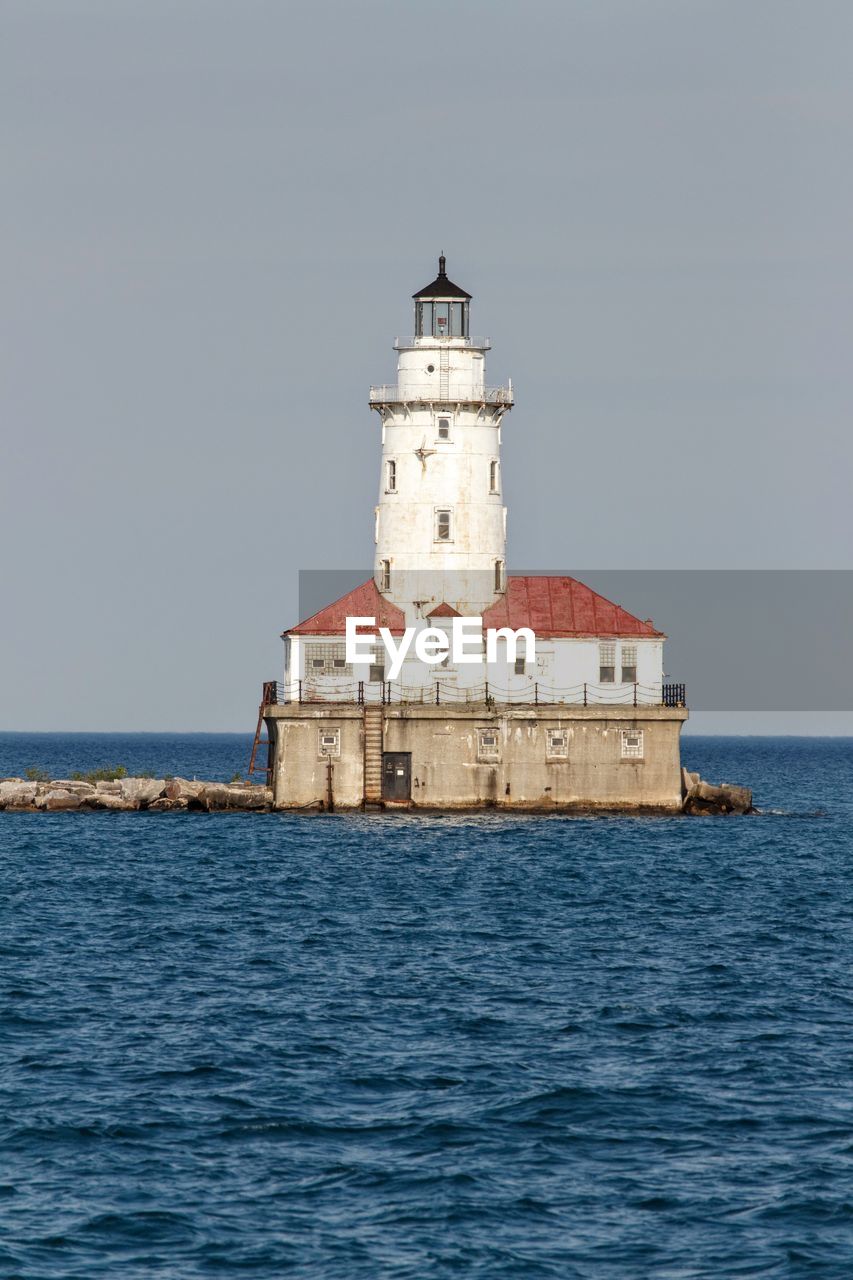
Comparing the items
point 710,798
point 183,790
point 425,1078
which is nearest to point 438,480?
point 183,790

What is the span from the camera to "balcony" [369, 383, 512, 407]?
70625 millimetres

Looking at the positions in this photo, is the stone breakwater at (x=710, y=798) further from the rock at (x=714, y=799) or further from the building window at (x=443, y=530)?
the building window at (x=443, y=530)

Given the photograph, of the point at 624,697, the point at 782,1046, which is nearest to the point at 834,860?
the point at 624,697

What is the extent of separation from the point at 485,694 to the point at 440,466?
8961mm

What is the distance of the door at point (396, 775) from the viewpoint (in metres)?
65.7

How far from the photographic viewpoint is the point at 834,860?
2457 inches

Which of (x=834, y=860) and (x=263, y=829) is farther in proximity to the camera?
(x=263, y=829)

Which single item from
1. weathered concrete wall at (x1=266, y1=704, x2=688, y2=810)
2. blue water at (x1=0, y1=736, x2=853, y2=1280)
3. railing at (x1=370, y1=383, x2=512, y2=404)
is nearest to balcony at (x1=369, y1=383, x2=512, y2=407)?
railing at (x1=370, y1=383, x2=512, y2=404)

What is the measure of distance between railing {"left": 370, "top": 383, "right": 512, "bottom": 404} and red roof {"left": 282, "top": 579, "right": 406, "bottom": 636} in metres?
6.99

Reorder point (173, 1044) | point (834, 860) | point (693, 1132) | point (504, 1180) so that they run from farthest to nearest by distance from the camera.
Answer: point (834, 860)
point (173, 1044)
point (693, 1132)
point (504, 1180)

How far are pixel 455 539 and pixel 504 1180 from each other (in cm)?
4931

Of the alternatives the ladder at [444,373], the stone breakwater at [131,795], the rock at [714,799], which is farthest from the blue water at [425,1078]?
the ladder at [444,373]

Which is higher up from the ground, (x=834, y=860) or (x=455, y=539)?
(x=455, y=539)

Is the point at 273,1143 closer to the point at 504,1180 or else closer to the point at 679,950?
the point at 504,1180
